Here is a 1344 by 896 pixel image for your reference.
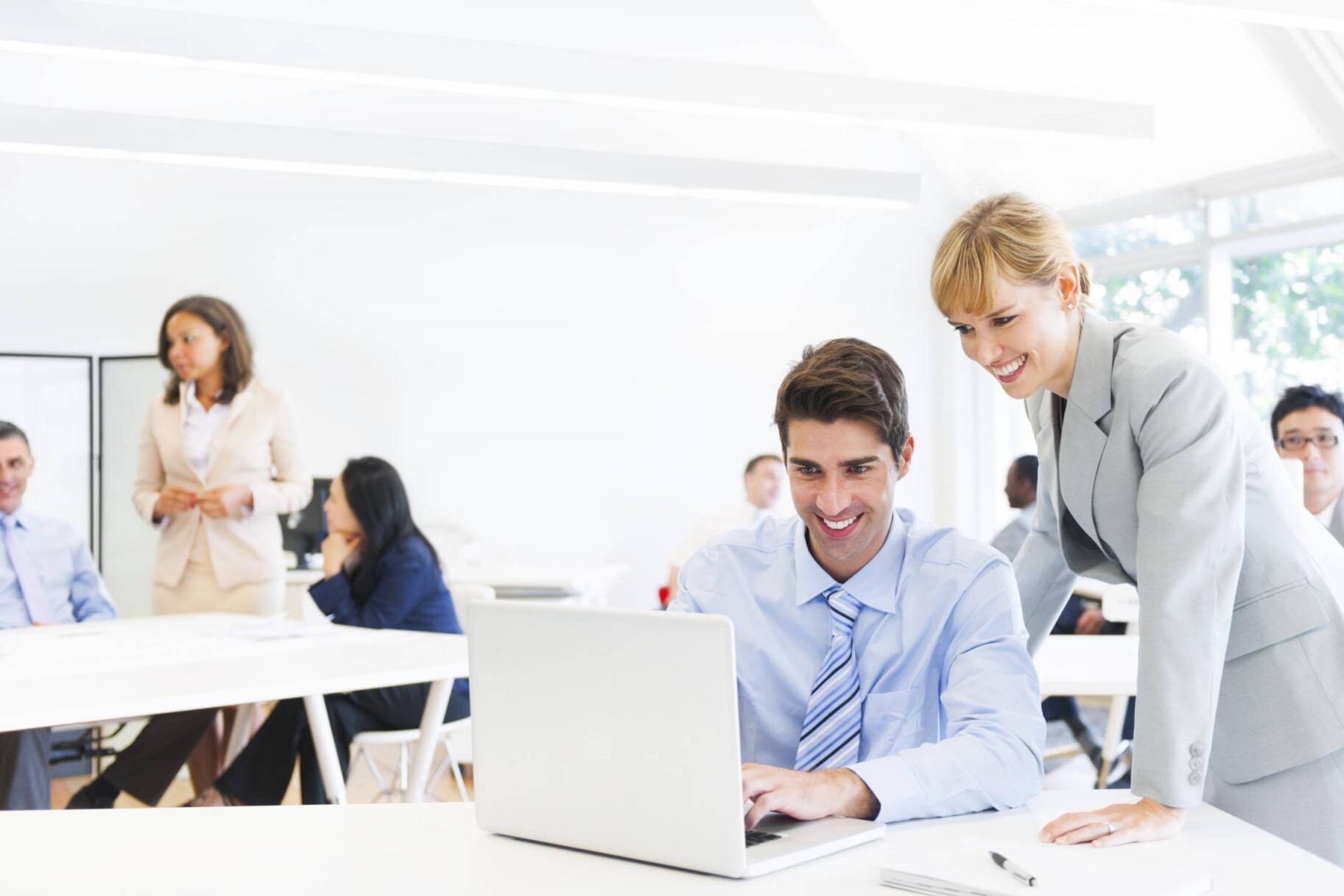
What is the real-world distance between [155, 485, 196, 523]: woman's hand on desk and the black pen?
3.17 meters

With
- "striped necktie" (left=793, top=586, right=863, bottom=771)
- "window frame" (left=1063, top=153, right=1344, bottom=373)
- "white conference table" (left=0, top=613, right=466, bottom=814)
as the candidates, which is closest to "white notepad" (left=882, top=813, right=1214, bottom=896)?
"striped necktie" (left=793, top=586, right=863, bottom=771)

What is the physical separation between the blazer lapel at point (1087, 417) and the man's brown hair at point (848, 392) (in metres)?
0.22

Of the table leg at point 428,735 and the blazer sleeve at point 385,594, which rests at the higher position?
the blazer sleeve at point 385,594

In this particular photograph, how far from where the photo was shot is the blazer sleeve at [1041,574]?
179 cm

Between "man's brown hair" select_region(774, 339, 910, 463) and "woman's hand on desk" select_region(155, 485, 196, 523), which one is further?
"woman's hand on desk" select_region(155, 485, 196, 523)

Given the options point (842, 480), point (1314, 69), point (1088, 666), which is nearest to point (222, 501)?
point (1088, 666)

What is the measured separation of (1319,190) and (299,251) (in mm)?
4999

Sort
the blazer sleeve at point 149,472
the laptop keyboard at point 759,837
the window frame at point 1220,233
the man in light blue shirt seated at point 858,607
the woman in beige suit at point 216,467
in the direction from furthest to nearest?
1. the window frame at point 1220,233
2. the blazer sleeve at point 149,472
3. the woman in beige suit at point 216,467
4. the man in light blue shirt seated at point 858,607
5. the laptop keyboard at point 759,837

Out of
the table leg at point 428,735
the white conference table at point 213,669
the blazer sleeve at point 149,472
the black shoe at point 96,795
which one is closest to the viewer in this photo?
the white conference table at point 213,669

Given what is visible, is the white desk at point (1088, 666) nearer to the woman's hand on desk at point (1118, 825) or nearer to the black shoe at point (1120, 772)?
the black shoe at point (1120, 772)

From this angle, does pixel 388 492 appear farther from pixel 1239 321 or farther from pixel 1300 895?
pixel 1239 321

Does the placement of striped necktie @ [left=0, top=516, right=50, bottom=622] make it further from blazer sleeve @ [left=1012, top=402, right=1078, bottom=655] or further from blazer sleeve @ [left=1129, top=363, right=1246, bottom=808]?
blazer sleeve @ [left=1129, top=363, right=1246, bottom=808]

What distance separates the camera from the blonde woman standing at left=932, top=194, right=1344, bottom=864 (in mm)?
1425

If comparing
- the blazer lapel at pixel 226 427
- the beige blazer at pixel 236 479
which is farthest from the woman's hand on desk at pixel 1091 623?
the blazer lapel at pixel 226 427
